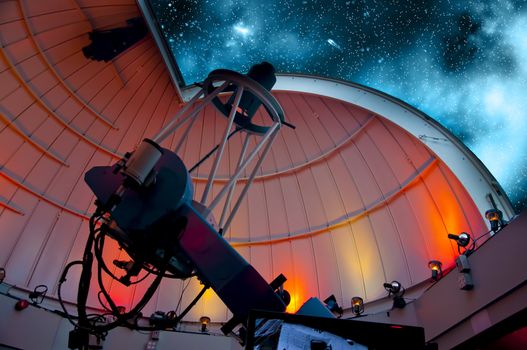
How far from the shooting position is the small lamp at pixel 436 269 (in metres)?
8.41

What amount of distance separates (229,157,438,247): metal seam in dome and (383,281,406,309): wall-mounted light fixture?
253 centimetres

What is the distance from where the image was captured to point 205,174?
42.2 ft

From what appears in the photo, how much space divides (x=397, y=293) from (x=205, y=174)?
716 centimetres

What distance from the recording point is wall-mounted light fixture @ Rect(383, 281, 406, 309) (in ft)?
26.4

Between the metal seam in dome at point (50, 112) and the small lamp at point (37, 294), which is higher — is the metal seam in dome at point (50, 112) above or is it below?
above

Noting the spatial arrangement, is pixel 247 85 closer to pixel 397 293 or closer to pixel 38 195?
pixel 397 293

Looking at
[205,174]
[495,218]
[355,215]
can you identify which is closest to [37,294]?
[205,174]

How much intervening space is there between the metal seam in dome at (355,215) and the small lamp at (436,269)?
2.27m

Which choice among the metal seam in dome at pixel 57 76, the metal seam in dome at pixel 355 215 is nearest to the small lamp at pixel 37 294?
the metal seam in dome at pixel 57 76

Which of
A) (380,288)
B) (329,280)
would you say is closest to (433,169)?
(380,288)

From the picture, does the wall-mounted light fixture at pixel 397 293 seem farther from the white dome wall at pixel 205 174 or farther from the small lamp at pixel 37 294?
the small lamp at pixel 37 294

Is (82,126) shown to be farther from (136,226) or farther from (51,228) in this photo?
(136,226)

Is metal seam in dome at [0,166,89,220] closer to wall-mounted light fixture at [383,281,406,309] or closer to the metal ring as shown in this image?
the metal ring

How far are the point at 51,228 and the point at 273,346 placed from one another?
36.0ft
